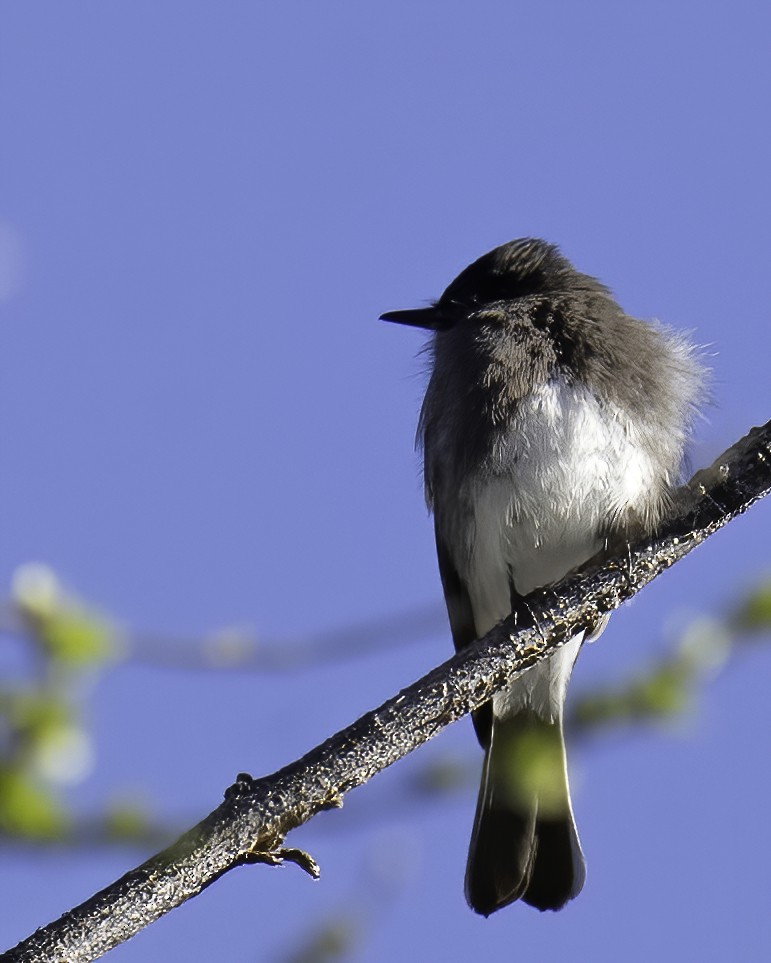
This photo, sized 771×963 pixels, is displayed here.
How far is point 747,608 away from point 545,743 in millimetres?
1310

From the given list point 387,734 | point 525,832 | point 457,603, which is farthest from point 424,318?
point 387,734

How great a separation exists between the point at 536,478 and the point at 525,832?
1.33 m

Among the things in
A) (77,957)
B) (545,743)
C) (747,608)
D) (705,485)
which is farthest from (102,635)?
(545,743)

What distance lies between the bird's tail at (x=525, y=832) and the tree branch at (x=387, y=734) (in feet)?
4.77

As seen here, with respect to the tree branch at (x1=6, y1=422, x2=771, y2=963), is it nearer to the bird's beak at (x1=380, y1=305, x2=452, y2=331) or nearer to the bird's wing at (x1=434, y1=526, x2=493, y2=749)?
the bird's wing at (x1=434, y1=526, x2=493, y2=749)

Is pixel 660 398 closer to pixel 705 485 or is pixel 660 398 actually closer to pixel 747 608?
pixel 747 608

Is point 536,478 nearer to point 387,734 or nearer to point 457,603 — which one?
point 457,603

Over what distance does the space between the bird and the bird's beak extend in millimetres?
290

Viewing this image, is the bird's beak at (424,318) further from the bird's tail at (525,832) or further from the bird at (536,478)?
the bird's tail at (525,832)

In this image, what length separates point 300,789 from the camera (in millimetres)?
2570

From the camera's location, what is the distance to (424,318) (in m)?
5.63

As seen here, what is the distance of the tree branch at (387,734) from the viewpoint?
91.0 inches

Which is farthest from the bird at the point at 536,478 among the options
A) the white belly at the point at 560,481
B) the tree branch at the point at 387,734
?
the tree branch at the point at 387,734

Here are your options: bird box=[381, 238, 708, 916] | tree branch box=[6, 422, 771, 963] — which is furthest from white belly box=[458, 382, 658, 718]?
tree branch box=[6, 422, 771, 963]
